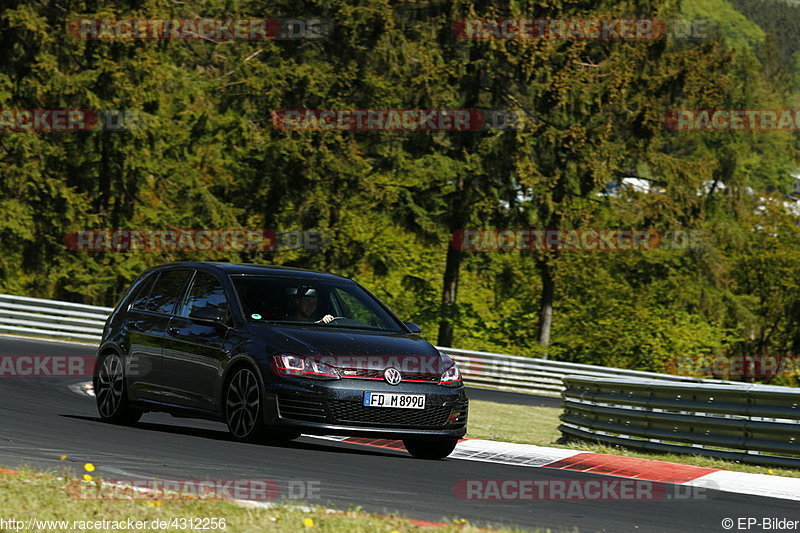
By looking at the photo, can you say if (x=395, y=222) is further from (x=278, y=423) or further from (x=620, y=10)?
(x=278, y=423)

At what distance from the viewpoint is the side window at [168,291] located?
1165 cm

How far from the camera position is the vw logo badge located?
33.0 feet

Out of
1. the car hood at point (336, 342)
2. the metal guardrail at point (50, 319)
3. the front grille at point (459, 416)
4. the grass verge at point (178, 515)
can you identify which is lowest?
the metal guardrail at point (50, 319)

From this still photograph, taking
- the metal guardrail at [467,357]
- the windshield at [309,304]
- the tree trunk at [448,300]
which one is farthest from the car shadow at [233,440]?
the tree trunk at [448,300]

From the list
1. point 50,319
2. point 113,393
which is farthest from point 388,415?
point 50,319

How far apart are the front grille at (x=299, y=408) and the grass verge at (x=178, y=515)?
2.84 meters

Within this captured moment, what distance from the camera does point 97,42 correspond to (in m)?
39.4

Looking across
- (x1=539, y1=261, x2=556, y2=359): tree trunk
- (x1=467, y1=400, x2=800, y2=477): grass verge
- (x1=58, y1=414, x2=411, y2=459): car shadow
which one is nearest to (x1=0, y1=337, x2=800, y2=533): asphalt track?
(x1=58, y1=414, x2=411, y2=459): car shadow

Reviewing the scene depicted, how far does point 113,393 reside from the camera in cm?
1198

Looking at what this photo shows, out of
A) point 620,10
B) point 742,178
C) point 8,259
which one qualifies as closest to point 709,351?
point 742,178

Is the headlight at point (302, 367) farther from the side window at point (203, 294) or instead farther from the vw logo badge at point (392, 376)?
the side window at point (203, 294)

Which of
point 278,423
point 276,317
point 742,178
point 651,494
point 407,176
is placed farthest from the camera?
point 742,178

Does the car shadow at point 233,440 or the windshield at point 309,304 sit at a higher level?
the windshield at point 309,304

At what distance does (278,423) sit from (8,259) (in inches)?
1281
